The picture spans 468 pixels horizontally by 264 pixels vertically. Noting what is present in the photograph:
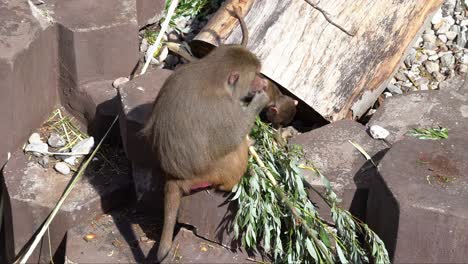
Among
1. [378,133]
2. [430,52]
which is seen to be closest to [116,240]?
[378,133]

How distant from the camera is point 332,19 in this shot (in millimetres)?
6621

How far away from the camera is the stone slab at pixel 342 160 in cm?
586

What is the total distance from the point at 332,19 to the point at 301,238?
1814 mm

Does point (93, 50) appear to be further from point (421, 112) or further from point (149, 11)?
point (421, 112)

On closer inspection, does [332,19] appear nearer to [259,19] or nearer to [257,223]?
[259,19]

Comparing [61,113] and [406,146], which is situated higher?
[406,146]

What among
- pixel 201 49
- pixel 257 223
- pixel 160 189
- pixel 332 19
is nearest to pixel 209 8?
pixel 201 49

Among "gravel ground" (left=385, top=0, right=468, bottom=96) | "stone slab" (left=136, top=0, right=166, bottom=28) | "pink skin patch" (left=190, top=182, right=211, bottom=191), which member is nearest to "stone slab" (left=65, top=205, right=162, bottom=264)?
"pink skin patch" (left=190, top=182, right=211, bottom=191)

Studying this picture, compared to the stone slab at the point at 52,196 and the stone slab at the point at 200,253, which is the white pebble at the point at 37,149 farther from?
the stone slab at the point at 200,253

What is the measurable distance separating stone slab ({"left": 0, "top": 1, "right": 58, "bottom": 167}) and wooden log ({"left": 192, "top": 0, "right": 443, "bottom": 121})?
4.16 ft

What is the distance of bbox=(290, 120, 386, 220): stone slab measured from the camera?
586cm

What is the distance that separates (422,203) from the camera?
17.3 feet

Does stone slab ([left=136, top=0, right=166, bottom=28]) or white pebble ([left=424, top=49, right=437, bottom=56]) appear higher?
white pebble ([left=424, top=49, right=437, bottom=56])

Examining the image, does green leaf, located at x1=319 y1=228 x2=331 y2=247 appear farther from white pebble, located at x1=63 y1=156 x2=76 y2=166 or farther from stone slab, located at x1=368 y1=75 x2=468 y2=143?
white pebble, located at x1=63 y1=156 x2=76 y2=166
